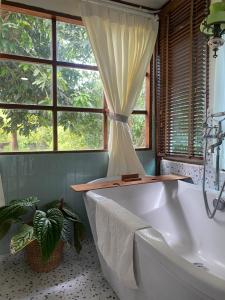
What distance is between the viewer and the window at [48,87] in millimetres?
2084

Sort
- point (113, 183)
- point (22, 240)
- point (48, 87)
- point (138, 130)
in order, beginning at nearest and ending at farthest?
point (22, 240)
point (113, 183)
point (48, 87)
point (138, 130)

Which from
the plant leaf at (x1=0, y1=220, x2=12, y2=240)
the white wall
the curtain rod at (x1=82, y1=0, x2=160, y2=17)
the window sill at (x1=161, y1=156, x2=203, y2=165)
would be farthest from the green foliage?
the curtain rod at (x1=82, y1=0, x2=160, y2=17)

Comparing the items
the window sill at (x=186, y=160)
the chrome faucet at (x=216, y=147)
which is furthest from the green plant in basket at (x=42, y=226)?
the window sill at (x=186, y=160)

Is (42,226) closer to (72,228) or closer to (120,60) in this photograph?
(72,228)

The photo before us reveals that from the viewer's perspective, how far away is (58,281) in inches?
68.2

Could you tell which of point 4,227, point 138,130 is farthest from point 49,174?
point 138,130

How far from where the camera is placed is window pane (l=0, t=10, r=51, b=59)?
207 centimetres

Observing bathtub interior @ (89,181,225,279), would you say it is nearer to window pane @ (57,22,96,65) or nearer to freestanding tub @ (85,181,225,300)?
freestanding tub @ (85,181,225,300)

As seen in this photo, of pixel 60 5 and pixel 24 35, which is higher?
pixel 60 5

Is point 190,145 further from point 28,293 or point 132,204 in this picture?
point 28,293

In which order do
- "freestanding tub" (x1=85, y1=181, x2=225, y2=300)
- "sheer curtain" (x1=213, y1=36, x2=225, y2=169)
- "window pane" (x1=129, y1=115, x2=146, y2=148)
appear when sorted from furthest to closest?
"window pane" (x1=129, y1=115, x2=146, y2=148) → "sheer curtain" (x1=213, y1=36, x2=225, y2=169) → "freestanding tub" (x1=85, y1=181, x2=225, y2=300)

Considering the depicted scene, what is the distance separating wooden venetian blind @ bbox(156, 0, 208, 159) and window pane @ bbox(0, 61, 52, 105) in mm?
1210

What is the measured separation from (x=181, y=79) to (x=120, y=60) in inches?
25.0

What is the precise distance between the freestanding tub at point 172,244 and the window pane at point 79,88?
942mm
